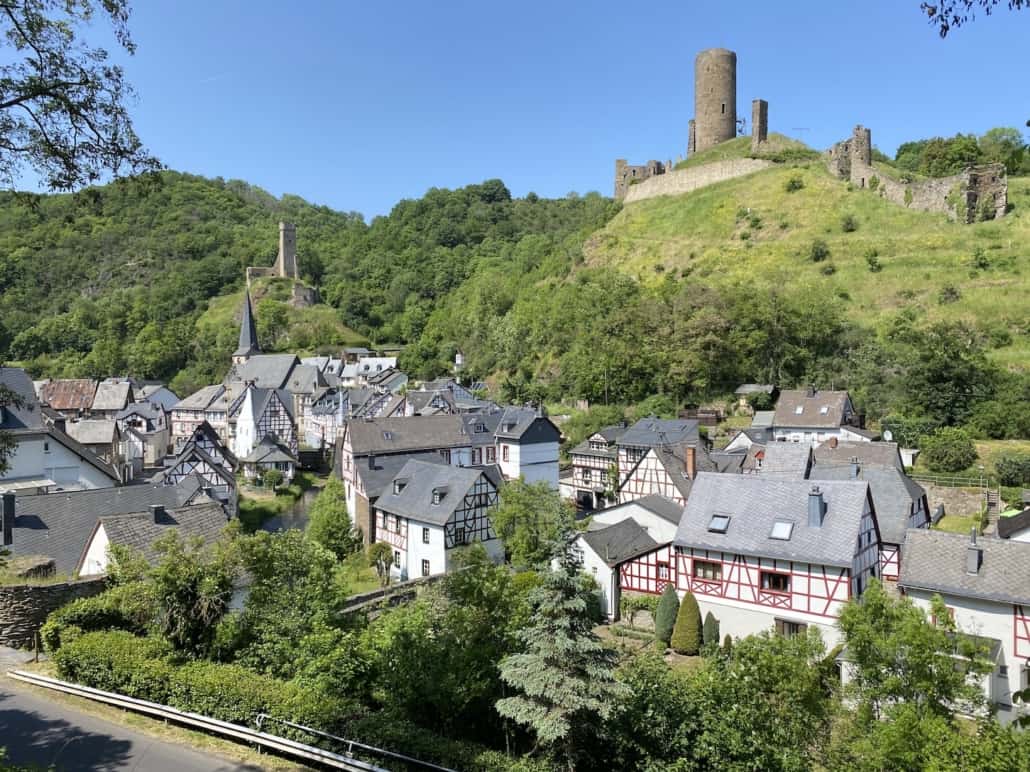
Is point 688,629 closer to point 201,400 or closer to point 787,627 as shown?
point 787,627

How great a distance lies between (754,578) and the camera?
2209 centimetres

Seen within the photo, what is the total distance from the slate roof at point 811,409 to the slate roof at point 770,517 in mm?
20962

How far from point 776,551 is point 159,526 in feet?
60.6

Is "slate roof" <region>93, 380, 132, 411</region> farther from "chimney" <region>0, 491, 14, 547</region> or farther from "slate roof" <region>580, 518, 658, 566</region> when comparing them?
"slate roof" <region>580, 518, 658, 566</region>

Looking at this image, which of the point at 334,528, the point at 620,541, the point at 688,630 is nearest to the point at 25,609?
the point at 334,528

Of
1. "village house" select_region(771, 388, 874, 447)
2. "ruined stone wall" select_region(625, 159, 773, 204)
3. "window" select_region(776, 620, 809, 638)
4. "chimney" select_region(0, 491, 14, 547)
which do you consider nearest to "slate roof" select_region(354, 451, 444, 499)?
"chimney" select_region(0, 491, 14, 547)

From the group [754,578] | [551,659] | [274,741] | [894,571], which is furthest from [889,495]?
[274,741]

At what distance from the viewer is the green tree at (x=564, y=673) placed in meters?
10.9

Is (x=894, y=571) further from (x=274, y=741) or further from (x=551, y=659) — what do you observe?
(x=274, y=741)

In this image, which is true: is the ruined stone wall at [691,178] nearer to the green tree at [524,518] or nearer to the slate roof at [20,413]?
the green tree at [524,518]

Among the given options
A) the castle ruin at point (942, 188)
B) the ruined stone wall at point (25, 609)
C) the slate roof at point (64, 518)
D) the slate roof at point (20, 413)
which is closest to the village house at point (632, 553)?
the ruined stone wall at point (25, 609)

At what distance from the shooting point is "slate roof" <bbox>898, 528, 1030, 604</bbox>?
19.1 m

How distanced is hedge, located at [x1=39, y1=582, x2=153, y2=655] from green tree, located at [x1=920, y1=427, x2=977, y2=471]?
36421 mm

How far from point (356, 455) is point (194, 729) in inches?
1066
